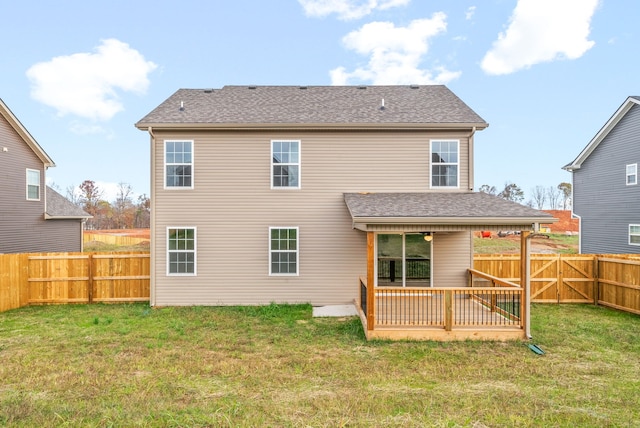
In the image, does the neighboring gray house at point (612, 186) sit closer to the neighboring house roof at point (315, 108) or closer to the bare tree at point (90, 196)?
the neighboring house roof at point (315, 108)

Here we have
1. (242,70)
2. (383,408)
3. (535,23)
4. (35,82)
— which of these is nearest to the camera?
(383,408)

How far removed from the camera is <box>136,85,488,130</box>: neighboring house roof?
9.53 meters

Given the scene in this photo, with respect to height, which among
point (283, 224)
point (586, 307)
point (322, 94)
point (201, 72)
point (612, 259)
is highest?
point (201, 72)

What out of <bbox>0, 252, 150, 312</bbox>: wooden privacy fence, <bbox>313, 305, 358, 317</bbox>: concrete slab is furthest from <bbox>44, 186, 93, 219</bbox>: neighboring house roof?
<bbox>313, 305, 358, 317</bbox>: concrete slab

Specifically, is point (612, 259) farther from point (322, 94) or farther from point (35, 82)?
point (35, 82)

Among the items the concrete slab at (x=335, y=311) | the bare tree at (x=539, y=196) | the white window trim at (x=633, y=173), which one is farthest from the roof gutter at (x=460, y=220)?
the bare tree at (x=539, y=196)

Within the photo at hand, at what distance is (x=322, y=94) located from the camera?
11.6 meters

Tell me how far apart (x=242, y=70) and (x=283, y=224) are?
46.0 feet

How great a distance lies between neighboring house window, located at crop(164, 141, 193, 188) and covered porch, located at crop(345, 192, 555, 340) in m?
5.04

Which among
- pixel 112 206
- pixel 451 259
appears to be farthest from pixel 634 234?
pixel 112 206

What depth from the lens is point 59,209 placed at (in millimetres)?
15719

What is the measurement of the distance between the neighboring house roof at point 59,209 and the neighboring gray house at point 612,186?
25464mm

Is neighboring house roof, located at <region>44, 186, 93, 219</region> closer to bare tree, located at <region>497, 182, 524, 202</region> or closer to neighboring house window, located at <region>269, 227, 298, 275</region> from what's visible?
neighboring house window, located at <region>269, 227, 298, 275</region>

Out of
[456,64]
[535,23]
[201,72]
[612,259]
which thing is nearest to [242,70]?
[201,72]
